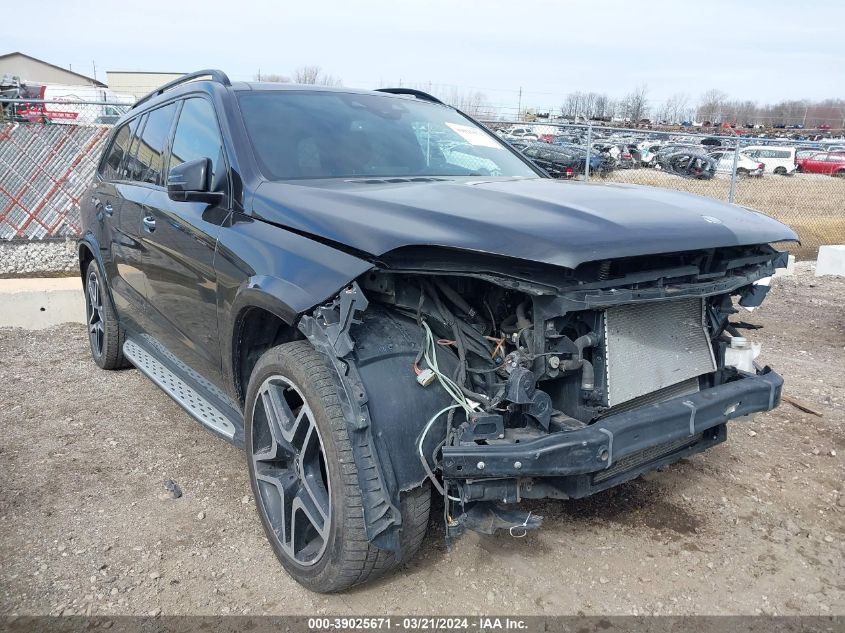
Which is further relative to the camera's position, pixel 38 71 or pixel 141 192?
pixel 38 71

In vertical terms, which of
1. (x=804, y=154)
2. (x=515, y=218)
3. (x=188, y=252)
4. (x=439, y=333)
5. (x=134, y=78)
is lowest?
(x=439, y=333)

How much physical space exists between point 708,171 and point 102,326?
12.6 metres

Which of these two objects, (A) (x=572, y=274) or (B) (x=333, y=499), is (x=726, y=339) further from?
(B) (x=333, y=499)

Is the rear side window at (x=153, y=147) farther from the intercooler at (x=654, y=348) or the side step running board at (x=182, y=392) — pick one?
the intercooler at (x=654, y=348)

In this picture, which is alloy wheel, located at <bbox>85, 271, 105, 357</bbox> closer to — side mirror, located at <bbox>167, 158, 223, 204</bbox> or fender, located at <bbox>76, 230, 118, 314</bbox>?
fender, located at <bbox>76, 230, 118, 314</bbox>

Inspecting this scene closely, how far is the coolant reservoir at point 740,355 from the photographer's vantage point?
9.84 feet

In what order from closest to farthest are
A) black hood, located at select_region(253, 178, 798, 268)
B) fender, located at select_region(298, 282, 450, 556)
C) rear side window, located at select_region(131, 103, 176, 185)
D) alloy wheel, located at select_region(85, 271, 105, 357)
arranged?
black hood, located at select_region(253, 178, 798, 268)
fender, located at select_region(298, 282, 450, 556)
rear side window, located at select_region(131, 103, 176, 185)
alloy wheel, located at select_region(85, 271, 105, 357)

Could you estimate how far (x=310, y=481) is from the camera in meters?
2.65

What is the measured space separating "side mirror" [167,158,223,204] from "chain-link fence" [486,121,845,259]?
8.62 metres

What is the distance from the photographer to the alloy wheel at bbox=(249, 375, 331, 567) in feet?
8.55

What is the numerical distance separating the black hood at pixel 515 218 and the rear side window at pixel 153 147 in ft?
4.57

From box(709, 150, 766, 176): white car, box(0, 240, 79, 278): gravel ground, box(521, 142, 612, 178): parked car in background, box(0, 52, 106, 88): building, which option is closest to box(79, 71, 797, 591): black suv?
box(0, 240, 79, 278): gravel ground

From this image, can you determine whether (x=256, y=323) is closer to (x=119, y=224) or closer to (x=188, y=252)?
(x=188, y=252)

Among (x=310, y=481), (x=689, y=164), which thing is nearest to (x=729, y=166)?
(x=689, y=164)
